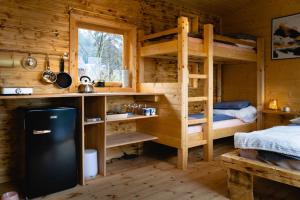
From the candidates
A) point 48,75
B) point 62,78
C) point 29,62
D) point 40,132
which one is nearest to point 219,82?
point 62,78

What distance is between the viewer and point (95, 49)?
11.1ft

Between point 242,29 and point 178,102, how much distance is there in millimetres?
2493

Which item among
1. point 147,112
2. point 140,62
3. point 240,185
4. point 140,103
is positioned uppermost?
point 140,62

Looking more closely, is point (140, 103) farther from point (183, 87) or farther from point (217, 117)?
point (217, 117)

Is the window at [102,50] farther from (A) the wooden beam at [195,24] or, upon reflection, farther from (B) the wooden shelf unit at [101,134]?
(A) the wooden beam at [195,24]

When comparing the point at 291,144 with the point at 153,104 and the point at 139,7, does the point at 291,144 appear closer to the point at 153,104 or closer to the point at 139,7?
the point at 153,104

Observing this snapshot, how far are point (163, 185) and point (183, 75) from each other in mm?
1275

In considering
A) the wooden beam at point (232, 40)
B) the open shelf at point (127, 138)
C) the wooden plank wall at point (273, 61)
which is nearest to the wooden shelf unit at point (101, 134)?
the open shelf at point (127, 138)

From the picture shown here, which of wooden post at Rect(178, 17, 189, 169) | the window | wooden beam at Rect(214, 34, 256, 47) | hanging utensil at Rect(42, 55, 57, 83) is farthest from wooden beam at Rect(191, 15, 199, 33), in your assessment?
hanging utensil at Rect(42, 55, 57, 83)

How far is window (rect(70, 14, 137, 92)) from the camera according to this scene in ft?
10.1

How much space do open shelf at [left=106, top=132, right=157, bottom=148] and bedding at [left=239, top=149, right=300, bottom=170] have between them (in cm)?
128

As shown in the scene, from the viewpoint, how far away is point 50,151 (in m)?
2.34

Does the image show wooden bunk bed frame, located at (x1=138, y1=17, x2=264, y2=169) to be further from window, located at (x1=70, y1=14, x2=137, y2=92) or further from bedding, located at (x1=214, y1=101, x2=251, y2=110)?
bedding, located at (x1=214, y1=101, x2=251, y2=110)

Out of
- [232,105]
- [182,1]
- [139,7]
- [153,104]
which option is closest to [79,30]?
[139,7]
